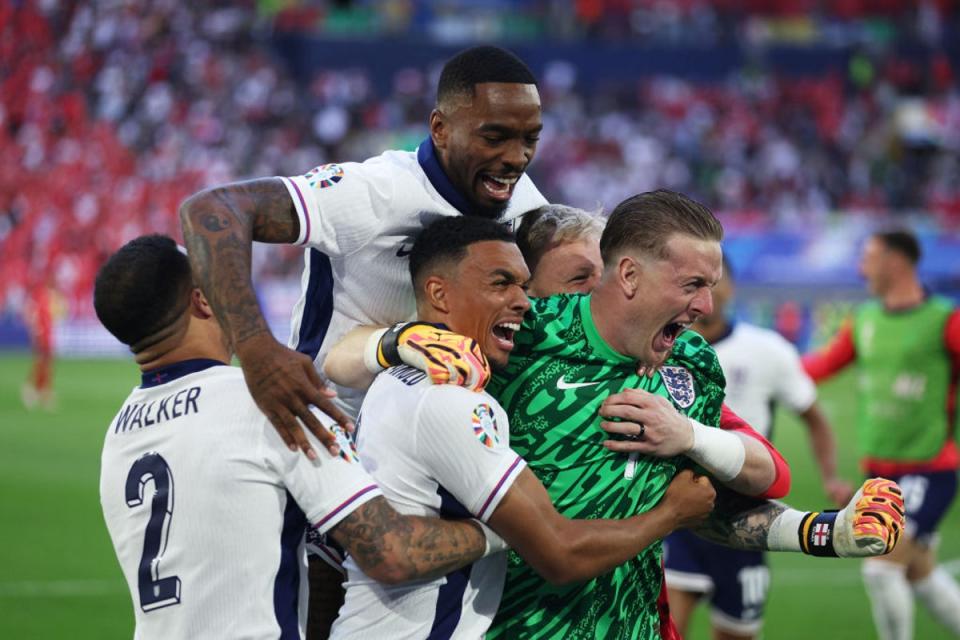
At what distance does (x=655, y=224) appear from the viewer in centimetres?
369

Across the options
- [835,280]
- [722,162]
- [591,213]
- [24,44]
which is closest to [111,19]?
[24,44]

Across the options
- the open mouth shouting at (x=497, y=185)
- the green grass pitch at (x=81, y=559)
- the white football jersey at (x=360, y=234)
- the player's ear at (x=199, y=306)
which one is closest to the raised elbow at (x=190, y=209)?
the player's ear at (x=199, y=306)

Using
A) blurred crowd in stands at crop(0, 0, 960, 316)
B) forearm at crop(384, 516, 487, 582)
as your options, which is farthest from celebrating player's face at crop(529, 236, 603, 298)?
blurred crowd in stands at crop(0, 0, 960, 316)

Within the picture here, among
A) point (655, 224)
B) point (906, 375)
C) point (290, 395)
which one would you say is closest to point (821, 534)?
point (655, 224)

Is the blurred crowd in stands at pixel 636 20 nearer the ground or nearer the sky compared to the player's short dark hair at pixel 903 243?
nearer the ground

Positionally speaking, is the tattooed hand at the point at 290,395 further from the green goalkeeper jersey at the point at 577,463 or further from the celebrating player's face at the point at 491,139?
the celebrating player's face at the point at 491,139

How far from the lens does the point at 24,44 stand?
3100 centimetres

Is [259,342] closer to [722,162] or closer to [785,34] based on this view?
[722,162]

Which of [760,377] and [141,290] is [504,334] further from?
[760,377]

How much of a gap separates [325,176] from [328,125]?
28.6 meters

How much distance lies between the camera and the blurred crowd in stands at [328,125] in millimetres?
29391

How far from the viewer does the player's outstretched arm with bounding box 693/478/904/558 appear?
365cm

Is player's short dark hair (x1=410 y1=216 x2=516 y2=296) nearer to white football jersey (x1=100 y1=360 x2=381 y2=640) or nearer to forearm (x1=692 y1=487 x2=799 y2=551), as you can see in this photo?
white football jersey (x1=100 y1=360 x2=381 y2=640)

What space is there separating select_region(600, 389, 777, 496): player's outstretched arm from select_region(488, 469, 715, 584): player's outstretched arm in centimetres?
21
